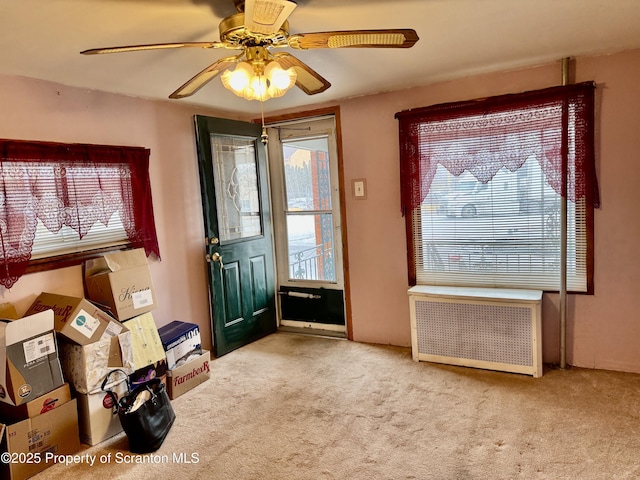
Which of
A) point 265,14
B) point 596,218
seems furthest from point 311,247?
point 265,14

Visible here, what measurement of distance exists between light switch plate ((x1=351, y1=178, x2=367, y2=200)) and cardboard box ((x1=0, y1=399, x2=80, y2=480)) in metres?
2.47

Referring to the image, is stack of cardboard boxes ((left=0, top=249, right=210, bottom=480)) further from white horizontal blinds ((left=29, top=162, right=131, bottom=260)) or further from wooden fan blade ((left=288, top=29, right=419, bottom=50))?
wooden fan blade ((left=288, top=29, right=419, bottom=50))

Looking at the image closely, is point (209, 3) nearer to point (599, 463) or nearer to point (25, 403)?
point (25, 403)

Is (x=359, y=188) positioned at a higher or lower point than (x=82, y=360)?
higher

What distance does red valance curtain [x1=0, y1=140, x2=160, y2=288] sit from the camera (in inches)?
97.0

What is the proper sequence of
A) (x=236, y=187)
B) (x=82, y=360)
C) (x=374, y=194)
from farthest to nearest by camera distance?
(x=236, y=187), (x=374, y=194), (x=82, y=360)

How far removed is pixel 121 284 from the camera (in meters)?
2.81

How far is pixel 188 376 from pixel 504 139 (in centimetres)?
275

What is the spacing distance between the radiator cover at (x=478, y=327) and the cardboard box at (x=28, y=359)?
2.37m

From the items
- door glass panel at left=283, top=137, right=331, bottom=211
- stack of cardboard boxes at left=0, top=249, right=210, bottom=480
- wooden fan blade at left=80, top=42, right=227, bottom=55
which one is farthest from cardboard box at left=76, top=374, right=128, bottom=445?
door glass panel at left=283, top=137, right=331, bottom=211

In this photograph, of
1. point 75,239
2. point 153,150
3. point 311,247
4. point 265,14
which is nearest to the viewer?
point 265,14

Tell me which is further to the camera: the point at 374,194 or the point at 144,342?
the point at 374,194

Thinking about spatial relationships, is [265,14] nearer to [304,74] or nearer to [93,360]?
[304,74]

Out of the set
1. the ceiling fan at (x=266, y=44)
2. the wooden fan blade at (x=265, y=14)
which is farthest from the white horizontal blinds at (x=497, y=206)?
the wooden fan blade at (x=265, y=14)
